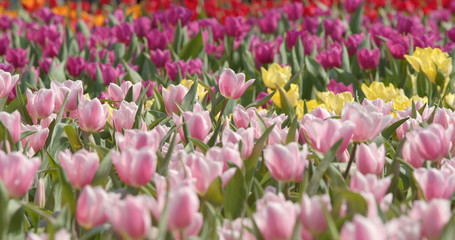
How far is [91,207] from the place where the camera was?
1.31m

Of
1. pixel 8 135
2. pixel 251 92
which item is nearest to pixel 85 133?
pixel 8 135

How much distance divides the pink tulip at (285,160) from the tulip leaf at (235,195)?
0.33 ft

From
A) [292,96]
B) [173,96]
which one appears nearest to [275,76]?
[292,96]

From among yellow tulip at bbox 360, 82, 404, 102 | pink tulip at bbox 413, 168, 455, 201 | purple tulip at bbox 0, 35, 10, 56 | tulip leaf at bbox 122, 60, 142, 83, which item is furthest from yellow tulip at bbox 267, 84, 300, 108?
purple tulip at bbox 0, 35, 10, 56

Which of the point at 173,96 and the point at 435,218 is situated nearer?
the point at 435,218

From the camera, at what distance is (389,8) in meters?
8.35

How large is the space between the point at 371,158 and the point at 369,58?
2.06 metres

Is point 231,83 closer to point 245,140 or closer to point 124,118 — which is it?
point 124,118

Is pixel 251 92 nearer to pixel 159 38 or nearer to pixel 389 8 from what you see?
pixel 159 38

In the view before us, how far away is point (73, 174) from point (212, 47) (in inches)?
123

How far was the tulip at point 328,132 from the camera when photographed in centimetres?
163

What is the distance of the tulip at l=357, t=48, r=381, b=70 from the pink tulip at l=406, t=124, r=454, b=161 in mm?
1966

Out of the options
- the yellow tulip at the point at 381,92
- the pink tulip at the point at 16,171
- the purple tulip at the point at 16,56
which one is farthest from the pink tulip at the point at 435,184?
the purple tulip at the point at 16,56

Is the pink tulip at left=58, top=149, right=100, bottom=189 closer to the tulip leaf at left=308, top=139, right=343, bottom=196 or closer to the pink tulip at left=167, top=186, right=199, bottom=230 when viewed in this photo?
the pink tulip at left=167, top=186, right=199, bottom=230
